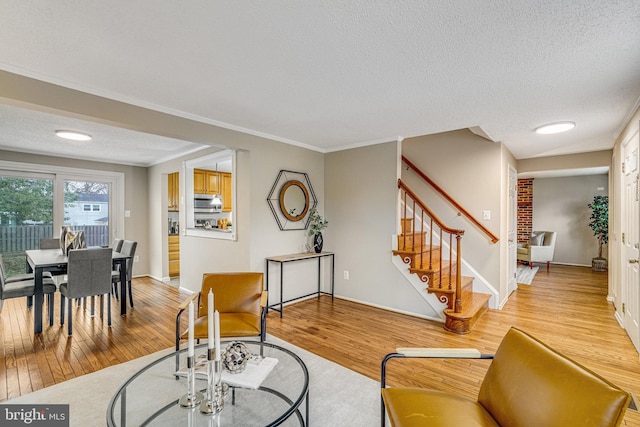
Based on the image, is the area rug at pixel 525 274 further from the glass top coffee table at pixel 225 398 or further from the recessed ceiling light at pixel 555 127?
the glass top coffee table at pixel 225 398

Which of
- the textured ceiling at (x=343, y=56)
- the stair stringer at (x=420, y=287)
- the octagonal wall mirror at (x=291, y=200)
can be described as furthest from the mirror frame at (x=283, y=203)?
the stair stringer at (x=420, y=287)

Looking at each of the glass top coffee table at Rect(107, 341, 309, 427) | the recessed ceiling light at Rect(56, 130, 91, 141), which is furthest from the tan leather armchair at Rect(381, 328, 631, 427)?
the recessed ceiling light at Rect(56, 130, 91, 141)

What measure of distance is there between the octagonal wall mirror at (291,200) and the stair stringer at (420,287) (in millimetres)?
1353

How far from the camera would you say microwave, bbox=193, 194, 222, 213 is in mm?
5844

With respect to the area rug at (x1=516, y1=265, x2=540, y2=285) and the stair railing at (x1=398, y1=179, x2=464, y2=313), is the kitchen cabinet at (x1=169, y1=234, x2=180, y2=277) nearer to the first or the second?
the stair railing at (x1=398, y1=179, x2=464, y2=313)

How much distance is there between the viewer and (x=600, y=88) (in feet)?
7.77

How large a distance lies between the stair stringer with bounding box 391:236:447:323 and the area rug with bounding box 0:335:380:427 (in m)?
1.67

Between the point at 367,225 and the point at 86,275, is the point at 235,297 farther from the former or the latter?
the point at 367,225

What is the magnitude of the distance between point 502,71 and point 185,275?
4929mm

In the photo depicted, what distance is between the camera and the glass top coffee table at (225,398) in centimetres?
162

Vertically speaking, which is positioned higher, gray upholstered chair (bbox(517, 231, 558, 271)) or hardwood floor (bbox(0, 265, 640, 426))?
gray upholstered chair (bbox(517, 231, 558, 271))

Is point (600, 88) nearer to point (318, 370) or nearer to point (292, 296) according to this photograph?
point (318, 370)

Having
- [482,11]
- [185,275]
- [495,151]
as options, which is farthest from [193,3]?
[185,275]

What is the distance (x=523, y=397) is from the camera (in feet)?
4.03
